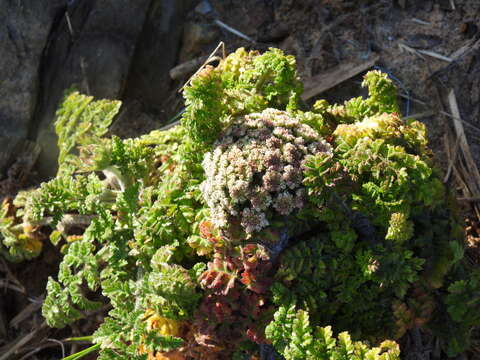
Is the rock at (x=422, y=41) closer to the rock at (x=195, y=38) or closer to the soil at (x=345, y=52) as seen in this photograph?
the soil at (x=345, y=52)

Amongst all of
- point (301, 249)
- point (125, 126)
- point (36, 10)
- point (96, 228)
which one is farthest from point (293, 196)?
point (36, 10)

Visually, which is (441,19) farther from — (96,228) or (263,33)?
(96,228)

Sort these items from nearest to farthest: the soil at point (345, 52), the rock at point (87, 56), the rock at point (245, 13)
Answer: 1. the soil at point (345, 52)
2. the rock at point (87, 56)
3. the rock at point (245, 13)

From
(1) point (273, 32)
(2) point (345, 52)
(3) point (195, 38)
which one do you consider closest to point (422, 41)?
(2) point (345, 52)

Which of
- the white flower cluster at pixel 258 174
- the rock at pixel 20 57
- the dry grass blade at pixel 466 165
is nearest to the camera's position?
the white flower cluster at pixel 258 174

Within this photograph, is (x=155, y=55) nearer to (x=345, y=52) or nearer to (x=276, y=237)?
(x=345, y=52)

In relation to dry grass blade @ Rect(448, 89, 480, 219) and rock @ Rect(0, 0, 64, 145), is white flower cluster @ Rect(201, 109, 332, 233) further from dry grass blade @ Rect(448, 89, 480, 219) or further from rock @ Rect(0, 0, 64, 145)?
rock @ Rect(0, 0, 64, 145)

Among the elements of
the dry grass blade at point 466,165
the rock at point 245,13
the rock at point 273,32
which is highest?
the rock at point 245,13

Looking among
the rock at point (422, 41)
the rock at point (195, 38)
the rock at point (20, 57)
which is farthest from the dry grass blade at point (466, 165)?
the rock at point (20, 57)
